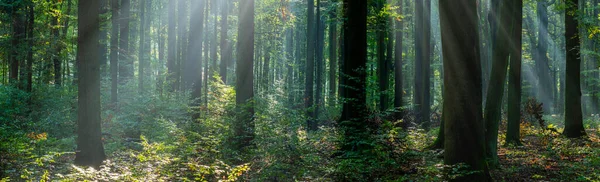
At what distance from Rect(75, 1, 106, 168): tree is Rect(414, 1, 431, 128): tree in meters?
14.1

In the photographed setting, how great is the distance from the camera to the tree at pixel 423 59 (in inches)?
801

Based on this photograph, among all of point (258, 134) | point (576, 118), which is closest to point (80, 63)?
point (258, 134)

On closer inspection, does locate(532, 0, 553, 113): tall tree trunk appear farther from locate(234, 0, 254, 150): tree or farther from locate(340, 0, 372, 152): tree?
locate(234, 0, 254, 150): tree

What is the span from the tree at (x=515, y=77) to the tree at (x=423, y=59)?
5.67 metres

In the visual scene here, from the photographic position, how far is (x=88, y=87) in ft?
33.3

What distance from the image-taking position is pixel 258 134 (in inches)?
460

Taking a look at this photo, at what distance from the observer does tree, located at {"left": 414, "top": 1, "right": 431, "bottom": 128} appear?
801 inches

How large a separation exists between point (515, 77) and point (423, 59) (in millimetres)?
7540

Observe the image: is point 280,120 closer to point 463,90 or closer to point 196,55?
point 463,90

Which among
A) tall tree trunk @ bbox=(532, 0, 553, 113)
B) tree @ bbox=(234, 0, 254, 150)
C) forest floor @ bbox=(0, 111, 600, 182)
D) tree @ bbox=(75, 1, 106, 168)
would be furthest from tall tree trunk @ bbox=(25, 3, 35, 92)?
tall tree trunk @ bbox=(532, 0, 553, 113)

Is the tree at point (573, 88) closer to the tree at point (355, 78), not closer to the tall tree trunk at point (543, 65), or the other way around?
the tree at point (355, 78)

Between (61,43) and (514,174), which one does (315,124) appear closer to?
(61,43)

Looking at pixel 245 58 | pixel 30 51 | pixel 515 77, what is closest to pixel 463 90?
pixel 245 58

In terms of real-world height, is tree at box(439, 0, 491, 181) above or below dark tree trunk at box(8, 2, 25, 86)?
below
